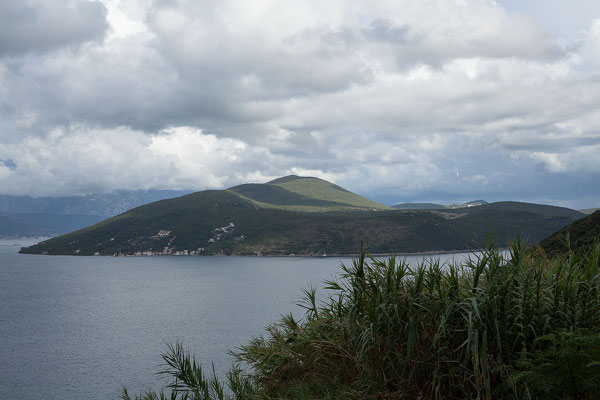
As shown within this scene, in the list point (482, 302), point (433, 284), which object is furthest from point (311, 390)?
point (482, 302)

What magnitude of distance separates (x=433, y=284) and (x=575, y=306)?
3158 mm

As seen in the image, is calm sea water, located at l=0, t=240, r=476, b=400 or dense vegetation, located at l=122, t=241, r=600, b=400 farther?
calm sea water, located at l=0, t=240, r=476, b=400

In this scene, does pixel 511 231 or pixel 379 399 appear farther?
pixel 511 231

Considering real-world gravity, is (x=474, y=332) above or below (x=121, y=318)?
above

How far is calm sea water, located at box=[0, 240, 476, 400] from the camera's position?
44969 millimetres

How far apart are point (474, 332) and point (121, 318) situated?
257 ft

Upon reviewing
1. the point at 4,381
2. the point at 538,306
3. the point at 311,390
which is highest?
the point at 538,306

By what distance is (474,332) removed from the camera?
9742mm

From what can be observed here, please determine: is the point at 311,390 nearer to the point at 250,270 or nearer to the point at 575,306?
the point at 575,306

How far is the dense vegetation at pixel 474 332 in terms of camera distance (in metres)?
9.50

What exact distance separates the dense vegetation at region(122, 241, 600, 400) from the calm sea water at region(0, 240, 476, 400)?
284cm

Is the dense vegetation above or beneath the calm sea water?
above

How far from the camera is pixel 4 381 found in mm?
44656

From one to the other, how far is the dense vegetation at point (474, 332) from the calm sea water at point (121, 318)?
2841 mm
